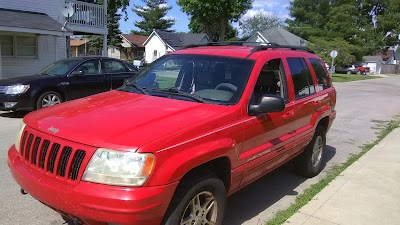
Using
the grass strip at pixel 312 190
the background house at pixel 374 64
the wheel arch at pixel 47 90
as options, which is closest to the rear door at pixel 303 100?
the grass strip at pixel 312 190

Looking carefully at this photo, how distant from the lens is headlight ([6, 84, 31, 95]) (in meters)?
9.34

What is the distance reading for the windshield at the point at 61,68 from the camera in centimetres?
1041

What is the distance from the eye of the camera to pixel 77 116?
3322 mm

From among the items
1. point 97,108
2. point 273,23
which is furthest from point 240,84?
point 273,23

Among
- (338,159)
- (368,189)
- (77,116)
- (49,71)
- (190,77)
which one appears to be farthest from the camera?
(49,71)

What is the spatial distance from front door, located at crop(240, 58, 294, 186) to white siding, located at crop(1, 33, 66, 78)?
15.2 metres

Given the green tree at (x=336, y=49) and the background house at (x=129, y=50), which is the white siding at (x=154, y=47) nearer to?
the background house at (x=129, y=50)

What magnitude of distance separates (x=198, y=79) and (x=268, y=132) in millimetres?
924

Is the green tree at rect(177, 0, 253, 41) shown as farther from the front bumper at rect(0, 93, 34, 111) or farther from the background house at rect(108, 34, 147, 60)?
the front bumper at rect(0, 93, 34, 111)

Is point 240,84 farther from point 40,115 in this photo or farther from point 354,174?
point 354,174

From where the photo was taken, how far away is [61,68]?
10.6 meters

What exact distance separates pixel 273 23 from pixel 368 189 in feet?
311

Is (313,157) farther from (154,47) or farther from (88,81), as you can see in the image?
(154,47)

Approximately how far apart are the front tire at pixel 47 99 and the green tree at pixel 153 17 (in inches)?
2965
